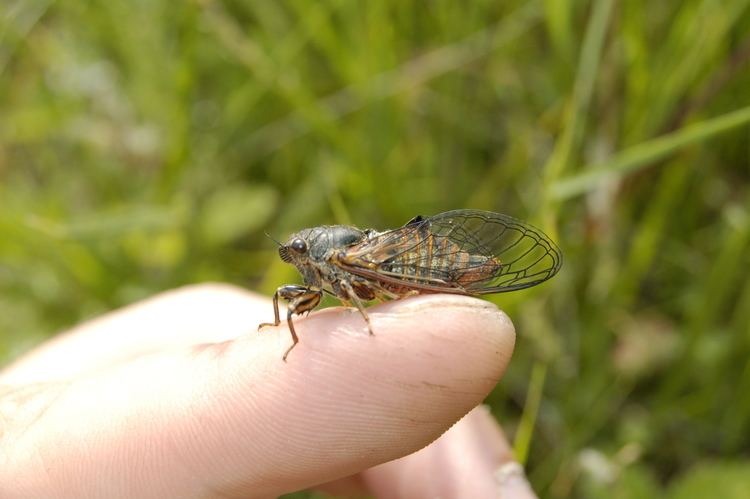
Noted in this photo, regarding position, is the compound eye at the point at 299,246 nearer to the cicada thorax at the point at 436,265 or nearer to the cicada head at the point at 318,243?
the cicada head at the point at 318,243

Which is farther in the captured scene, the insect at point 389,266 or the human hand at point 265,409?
the insect at point 389,266

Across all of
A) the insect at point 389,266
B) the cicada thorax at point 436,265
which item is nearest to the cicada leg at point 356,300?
the insect at point 389,266

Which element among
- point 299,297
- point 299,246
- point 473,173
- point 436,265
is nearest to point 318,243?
point 299,246

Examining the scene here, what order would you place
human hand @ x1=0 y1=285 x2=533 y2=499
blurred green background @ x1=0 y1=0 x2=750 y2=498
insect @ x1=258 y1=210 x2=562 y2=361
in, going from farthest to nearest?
blurred green background @ x1=0 y1=0 x2=750 y2=498 → insect @ x1=258 y1=210 x2=562 y2=361 → human hand @ x1=0 y1=285 x2=533 y2=499

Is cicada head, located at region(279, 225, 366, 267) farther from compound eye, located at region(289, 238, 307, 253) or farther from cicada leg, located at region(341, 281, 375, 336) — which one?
cicada leg, located at region(341, 281, 375, 336)

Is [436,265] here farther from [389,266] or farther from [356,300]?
[356,300]

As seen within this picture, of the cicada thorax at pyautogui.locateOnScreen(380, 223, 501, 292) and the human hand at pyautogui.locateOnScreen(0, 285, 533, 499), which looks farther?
the cicada thorax at pyautogui.locateOnScreen(380, 223, 501, 292)

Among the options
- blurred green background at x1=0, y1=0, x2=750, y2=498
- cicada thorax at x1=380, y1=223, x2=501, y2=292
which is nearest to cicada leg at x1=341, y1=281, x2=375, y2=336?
cicada thorax at x1=380, y1=223, x2=501, y2=292
